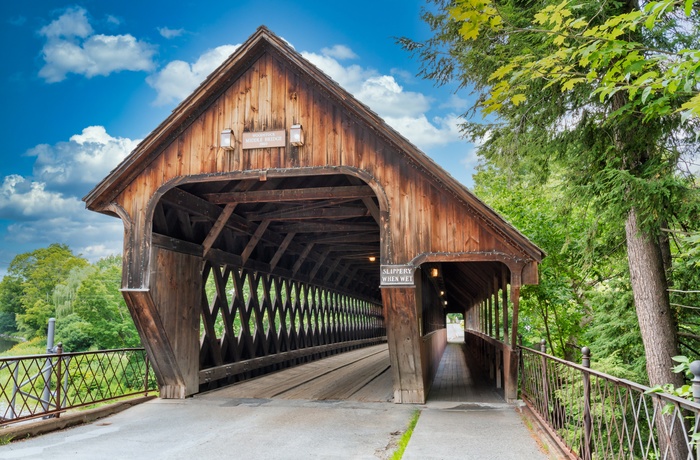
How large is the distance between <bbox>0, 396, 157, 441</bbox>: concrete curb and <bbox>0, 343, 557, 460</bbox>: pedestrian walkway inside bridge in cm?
14

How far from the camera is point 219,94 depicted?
7410 millimetres

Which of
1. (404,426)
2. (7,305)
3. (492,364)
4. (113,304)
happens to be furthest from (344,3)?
(404,426)

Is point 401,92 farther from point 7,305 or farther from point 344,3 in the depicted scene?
point 7,305

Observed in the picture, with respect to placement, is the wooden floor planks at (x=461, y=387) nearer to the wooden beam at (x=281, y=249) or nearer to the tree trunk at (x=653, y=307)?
the tree trunk at (x=653, y=307)

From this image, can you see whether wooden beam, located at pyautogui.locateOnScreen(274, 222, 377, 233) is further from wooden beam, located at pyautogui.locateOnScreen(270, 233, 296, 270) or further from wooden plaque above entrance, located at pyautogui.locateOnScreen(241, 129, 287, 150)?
wooden plaque above entrance, located at pyautogui.locateOnScreen(241, 129, 287, 150)

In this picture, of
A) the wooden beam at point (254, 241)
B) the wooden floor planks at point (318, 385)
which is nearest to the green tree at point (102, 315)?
the wooden floor planks at point (318, 385)

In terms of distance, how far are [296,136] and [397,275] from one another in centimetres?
238

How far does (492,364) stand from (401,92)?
10780 centimetres

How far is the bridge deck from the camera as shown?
26.6ft

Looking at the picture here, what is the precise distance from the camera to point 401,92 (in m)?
112

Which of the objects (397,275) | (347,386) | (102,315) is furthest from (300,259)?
(102,315)

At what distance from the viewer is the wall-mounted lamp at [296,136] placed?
7000 mm

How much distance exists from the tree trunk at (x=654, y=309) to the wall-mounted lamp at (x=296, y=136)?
4426 mm

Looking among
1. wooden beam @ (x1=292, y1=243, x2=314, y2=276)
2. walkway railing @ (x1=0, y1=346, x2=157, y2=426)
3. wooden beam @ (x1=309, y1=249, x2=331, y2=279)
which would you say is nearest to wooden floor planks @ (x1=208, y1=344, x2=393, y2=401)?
walkway railing @ (x1=0, y1=346, x2=157, y2=426)
